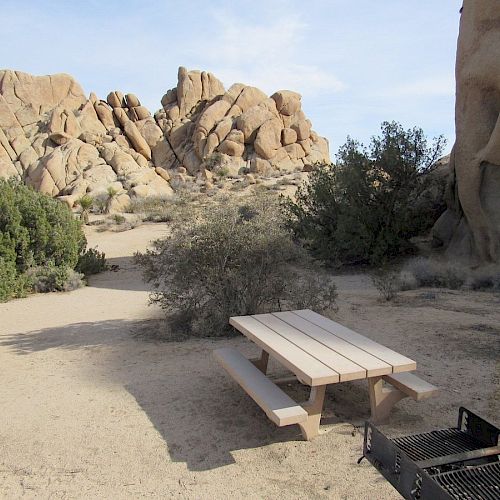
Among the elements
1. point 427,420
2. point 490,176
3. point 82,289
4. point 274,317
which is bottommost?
point 82,289

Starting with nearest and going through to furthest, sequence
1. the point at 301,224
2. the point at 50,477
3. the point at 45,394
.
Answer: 1. the point at 50,477
2. the point at 45,394
3. the point at 301,224

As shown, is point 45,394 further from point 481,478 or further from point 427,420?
point 481,478

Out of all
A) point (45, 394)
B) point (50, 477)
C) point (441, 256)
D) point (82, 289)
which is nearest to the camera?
point (50, 477)

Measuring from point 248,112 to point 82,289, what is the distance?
29904 mm

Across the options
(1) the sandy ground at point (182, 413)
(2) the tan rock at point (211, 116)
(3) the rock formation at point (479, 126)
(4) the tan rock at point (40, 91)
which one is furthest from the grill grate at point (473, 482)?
(4) the tan rock at point (40, 91)

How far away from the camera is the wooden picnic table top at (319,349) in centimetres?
362

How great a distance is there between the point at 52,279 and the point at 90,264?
1.79m

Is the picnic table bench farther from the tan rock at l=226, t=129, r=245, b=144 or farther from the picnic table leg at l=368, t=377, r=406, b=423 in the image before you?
the tan rock at l=226, t=129, r=245, b=144

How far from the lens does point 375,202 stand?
13.0 m

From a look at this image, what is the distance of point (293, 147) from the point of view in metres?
38.3

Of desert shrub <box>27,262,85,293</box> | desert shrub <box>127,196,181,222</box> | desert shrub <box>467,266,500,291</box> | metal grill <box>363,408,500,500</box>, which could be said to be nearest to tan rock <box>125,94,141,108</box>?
desert shrub <box>127,196,181,222</box>

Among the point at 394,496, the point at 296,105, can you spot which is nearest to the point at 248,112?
the point at 296,105

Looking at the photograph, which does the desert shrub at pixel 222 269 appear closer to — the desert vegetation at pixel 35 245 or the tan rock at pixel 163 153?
the desert vegetation at pixel 35 245

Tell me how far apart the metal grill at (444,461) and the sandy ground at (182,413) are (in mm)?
529
